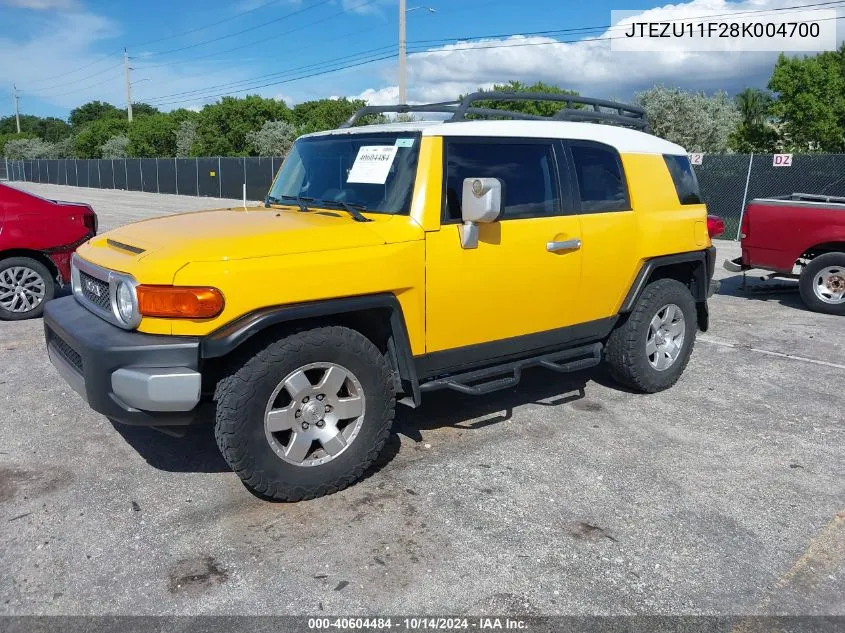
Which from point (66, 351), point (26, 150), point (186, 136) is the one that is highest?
point (186, 136)

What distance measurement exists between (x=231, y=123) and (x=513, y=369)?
58.8 m

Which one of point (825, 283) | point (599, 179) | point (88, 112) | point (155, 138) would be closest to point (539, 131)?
point (599, 179)

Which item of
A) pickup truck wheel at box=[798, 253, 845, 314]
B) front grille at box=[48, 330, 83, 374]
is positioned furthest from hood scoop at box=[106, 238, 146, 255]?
pickup truck wheel at box=[798, 253, 845, 314]

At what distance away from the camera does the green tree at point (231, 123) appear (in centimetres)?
5825

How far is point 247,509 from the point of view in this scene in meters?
3.57

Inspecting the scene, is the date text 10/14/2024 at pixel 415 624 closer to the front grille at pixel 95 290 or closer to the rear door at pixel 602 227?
the front grille at pixel 95 290

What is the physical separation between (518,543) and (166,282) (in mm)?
2055

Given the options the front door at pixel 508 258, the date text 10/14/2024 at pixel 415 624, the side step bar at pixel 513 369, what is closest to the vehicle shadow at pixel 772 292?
the side step bar at pixel 513 369

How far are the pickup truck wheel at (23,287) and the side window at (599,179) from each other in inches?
234

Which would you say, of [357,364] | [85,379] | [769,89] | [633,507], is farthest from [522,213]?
[769,89]

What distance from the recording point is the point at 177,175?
3991 centimetres

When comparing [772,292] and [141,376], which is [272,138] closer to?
[772,292]

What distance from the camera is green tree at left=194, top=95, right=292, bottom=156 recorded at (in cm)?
5825

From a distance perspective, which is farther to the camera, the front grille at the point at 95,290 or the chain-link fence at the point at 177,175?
the chain-link fence at the point at 177,175
